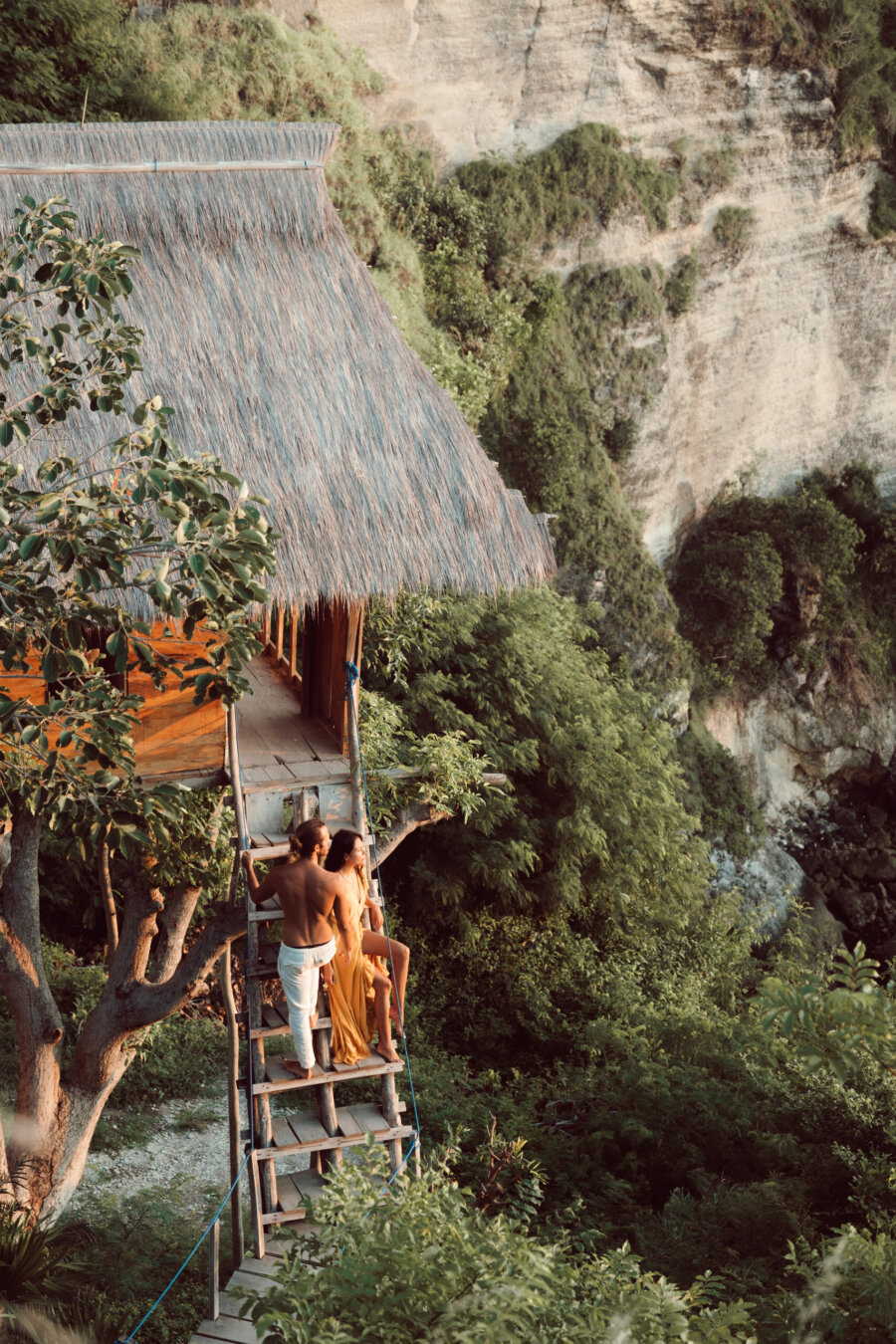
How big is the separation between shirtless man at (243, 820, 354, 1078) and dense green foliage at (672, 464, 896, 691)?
14.8m

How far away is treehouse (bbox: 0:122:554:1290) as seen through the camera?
271 inches

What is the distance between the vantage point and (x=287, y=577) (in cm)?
664

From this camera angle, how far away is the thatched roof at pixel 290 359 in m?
6.90

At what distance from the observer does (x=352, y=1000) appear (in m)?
5.89

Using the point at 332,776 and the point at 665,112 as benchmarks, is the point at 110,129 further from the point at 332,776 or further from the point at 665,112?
the point at 665,112

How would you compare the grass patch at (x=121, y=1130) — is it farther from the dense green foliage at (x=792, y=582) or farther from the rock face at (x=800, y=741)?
the rock face at (x=800, y=741)

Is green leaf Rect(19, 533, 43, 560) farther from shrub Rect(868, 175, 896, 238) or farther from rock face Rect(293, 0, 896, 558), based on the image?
shrub Rect(868, 175, 896, 238)

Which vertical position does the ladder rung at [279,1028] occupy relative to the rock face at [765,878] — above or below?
above

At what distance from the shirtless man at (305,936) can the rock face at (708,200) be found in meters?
13.6

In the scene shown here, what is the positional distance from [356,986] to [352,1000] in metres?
0.07

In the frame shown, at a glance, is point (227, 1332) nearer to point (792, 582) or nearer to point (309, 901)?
point (309, 901)

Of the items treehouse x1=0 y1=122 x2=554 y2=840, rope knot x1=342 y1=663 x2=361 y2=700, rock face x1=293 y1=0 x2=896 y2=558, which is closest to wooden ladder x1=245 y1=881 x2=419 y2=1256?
treehouse x1=0 y1=122 x2=554 y2=840

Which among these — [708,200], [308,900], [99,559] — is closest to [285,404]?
[308,900]

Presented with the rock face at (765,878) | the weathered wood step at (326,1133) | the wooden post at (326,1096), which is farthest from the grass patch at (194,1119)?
the rock face at (765,878)
